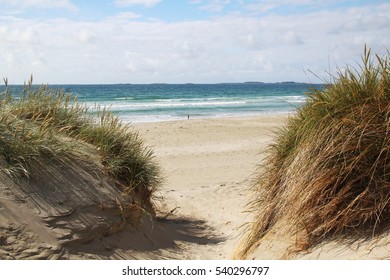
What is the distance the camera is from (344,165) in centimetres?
440

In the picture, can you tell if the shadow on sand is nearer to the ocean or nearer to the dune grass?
the dune grass

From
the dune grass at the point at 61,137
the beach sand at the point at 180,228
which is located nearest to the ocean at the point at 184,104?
the dune grass at the point at 61,137

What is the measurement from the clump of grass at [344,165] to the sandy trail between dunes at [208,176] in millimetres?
1667

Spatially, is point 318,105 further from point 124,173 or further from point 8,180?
point 8,180

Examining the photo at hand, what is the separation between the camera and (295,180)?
15.8 feet

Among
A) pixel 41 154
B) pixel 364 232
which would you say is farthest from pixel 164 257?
pixel 364 232

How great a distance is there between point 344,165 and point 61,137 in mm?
3470

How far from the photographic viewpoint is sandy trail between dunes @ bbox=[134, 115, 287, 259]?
6949 mm

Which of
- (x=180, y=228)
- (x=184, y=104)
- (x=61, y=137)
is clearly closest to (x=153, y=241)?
(x=180, y=228)

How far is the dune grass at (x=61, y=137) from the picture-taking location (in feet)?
17.5

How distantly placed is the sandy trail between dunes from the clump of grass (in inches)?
65.6

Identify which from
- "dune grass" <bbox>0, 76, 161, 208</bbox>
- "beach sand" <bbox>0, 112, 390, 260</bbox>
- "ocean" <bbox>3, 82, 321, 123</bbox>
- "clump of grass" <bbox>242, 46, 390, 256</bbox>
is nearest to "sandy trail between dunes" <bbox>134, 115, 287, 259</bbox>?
"beach sand" <bbox>0, 112, 390, 260</bbox>

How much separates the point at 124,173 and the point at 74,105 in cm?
143

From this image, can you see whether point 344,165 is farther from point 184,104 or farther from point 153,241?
point 184,104
